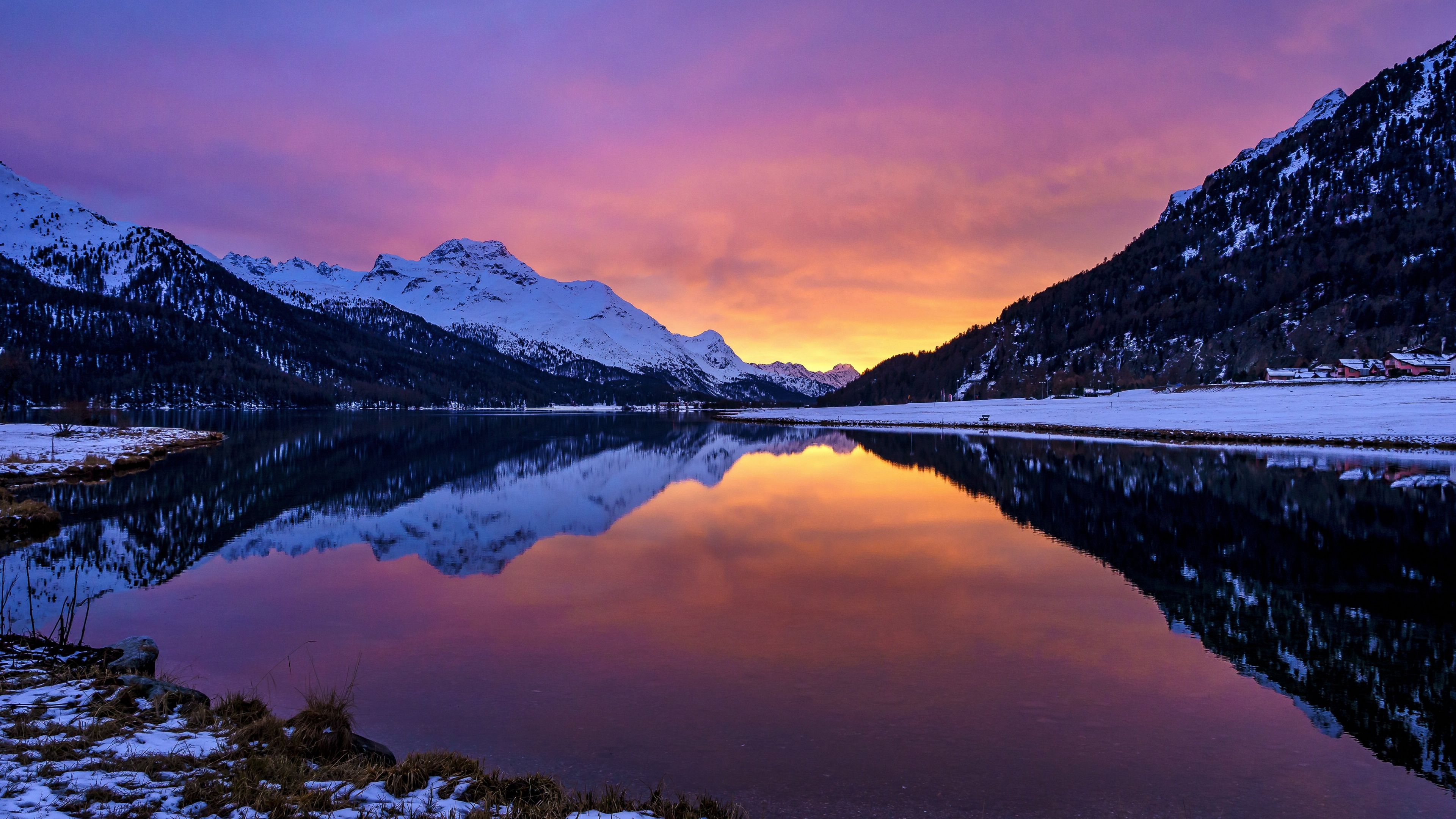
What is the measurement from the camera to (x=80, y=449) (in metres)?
43.2

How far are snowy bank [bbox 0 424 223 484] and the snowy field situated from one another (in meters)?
0.04

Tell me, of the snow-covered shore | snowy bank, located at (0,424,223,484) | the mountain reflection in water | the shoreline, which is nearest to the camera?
the mountain reflection in water

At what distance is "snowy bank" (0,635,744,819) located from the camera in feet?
18.9

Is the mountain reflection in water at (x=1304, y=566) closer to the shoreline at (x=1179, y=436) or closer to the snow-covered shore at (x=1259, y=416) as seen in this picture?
the shoreline at (x=1179, y=436)

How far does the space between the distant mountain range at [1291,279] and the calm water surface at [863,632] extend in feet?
384

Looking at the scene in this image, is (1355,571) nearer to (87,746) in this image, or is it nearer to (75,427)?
Answer: (87,746)

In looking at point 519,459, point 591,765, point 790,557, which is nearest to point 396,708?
point 591,765

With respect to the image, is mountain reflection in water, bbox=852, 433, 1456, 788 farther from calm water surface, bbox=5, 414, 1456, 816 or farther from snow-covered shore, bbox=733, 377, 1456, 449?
snow-covered shore, bbox=733, 377, 1456, 449

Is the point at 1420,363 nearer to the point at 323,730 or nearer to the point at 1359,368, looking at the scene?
the point at 1359,368

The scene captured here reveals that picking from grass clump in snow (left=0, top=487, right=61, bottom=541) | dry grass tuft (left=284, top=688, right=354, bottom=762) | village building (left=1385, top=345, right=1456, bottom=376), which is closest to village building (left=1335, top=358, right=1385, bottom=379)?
village building (left=1385, top=345, right=1456, bottom=376)

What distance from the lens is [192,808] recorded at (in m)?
5.66

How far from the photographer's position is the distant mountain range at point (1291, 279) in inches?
4978

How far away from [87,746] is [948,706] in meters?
9.07

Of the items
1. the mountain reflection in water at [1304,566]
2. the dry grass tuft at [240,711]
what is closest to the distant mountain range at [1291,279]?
the mountain reflection in water at [1304,566]
